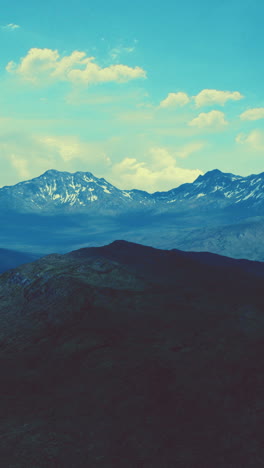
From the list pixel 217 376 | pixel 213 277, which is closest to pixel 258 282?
pixel 213 277

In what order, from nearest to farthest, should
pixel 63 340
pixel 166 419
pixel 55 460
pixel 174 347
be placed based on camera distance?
pixel 55 460 → pixel 166 419 → pixel 174 347 → pixel 63 340

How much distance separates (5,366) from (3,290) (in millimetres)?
48232

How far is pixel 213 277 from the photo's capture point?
12125 cm

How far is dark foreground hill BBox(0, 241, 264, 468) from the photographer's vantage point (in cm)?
4656

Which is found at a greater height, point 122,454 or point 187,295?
point 187,295

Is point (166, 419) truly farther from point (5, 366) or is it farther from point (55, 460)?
point (5, 366)

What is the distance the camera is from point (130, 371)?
64.7 metres

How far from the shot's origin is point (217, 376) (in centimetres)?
6072

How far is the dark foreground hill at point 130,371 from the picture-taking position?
46562 millimetres

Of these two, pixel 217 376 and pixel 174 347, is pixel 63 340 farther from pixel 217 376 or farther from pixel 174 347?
pixel 217 376

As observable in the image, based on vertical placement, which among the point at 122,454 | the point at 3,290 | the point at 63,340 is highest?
the point at 3,290

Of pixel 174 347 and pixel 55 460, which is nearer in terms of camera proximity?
pixel 55 460

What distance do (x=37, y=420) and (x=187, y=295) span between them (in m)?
53.1

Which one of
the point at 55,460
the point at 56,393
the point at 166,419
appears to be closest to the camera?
the point at 55,460
